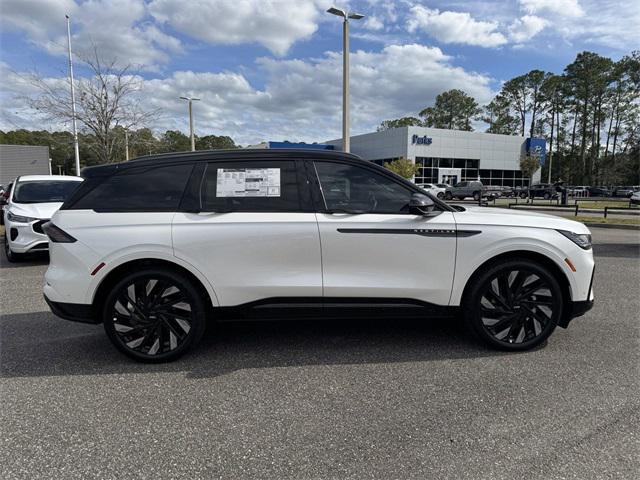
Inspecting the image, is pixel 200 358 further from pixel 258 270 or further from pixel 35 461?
pixel 35 461

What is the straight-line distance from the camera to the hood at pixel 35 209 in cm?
780

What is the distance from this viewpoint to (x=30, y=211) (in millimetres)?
7898

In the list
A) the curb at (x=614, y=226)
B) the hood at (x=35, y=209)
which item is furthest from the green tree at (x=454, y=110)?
the hood at (x=35, y=209)

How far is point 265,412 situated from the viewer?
2869mm

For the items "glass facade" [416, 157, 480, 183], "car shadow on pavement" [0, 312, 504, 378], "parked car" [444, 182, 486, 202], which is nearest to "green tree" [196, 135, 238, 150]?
"glass facade" [416, 157, 480, 183]

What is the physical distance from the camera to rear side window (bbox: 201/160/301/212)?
359 centimetres

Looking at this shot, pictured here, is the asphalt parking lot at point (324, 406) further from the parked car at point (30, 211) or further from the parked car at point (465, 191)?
the parked car at point (465, 191)

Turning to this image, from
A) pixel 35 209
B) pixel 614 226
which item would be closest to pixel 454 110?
pixel 614 226

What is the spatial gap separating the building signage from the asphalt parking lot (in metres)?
44.6

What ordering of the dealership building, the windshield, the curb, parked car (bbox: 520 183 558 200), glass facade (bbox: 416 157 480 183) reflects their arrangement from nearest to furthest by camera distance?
the windshield → the curb → parked car (bbox: 520 183 558 200) → the dealership building → glass facade (bbox: 416 157 480 183)

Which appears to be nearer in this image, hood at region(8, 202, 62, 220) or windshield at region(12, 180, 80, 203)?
hood at region(8, 202, 62, 220)

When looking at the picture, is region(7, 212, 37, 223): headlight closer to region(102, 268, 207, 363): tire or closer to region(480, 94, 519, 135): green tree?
region(102, 268, 207, 363): tire

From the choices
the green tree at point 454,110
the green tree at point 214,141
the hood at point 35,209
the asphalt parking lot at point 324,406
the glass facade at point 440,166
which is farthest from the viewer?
the green tree at point 214,141

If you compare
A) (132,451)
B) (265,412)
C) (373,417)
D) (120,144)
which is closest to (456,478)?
(373,417)
